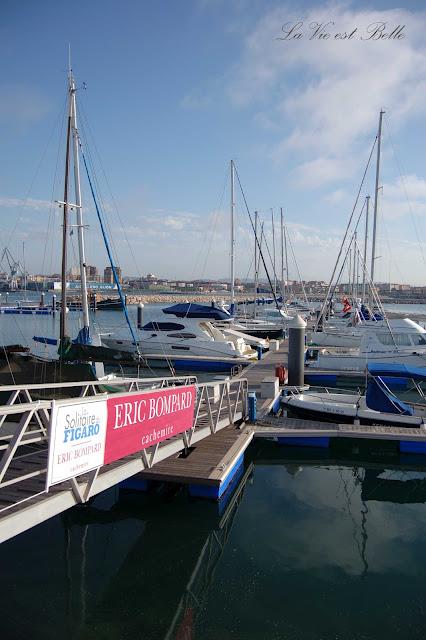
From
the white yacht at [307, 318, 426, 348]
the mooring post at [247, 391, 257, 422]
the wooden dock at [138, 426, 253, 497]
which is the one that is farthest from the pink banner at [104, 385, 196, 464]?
the white yacht at [307, 318, 426, 348]

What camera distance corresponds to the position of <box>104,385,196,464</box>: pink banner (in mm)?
7238

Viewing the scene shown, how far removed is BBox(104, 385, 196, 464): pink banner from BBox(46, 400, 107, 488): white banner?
24cm

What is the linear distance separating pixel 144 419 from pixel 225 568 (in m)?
3.11

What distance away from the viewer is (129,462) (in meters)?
8.67

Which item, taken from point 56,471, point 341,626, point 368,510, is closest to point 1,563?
point 56,471

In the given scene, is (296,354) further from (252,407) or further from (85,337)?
(85,337)

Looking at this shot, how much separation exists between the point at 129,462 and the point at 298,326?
13.0 metres

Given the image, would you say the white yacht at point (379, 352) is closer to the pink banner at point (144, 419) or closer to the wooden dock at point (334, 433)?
the wooden dock at point (334, 433)

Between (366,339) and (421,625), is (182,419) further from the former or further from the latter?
(366,339)

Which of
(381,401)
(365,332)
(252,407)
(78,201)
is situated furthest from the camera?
(365,332)

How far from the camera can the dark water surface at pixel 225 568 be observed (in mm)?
7059

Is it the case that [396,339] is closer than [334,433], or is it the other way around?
[334,433]

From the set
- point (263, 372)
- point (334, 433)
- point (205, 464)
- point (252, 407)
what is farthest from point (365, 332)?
point (205, 464)

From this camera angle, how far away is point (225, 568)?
8.62m
